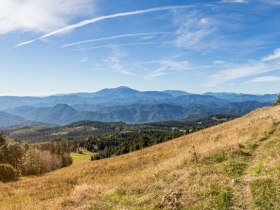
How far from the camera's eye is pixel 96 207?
15430mm

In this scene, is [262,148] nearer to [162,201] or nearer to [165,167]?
[165,167]

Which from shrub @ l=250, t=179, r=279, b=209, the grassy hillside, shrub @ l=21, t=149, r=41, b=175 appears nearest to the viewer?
shrub @ l=250, t=179, r=279, b=209

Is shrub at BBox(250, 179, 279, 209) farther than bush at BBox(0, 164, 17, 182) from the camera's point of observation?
No

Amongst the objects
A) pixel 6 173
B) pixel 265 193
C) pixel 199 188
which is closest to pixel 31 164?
pixel 6 173

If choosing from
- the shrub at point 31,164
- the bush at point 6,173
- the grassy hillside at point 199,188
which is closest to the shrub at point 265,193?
the grassy hillside at point 199,188

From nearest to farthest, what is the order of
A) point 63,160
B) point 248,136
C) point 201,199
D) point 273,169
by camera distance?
point 201,199
point 273,169
point 248,136
point 63,160

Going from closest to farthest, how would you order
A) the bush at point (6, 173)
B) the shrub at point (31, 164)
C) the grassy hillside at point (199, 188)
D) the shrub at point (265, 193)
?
the shrub at point (265, 193) < the grassy hillside at point (199, 188) < the bush at point (6, 173) < the shrub at point (31, 164)

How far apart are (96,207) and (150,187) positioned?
335 cm

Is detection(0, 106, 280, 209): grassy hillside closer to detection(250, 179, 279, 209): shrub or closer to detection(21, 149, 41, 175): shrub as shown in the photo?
detection(250, 179, 279, 209): shrub

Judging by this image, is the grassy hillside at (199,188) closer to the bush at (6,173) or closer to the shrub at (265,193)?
the shrub at (265,193)

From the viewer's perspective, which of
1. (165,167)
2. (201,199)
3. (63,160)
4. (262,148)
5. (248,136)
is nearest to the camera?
(201,199)

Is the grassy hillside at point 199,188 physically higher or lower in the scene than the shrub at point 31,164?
higher

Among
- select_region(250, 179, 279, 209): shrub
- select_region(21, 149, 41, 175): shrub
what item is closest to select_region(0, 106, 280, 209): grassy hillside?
select_region(250, 179, 279, 209): shrub

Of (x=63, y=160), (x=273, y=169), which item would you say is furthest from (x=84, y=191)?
(x=63, y=160)
